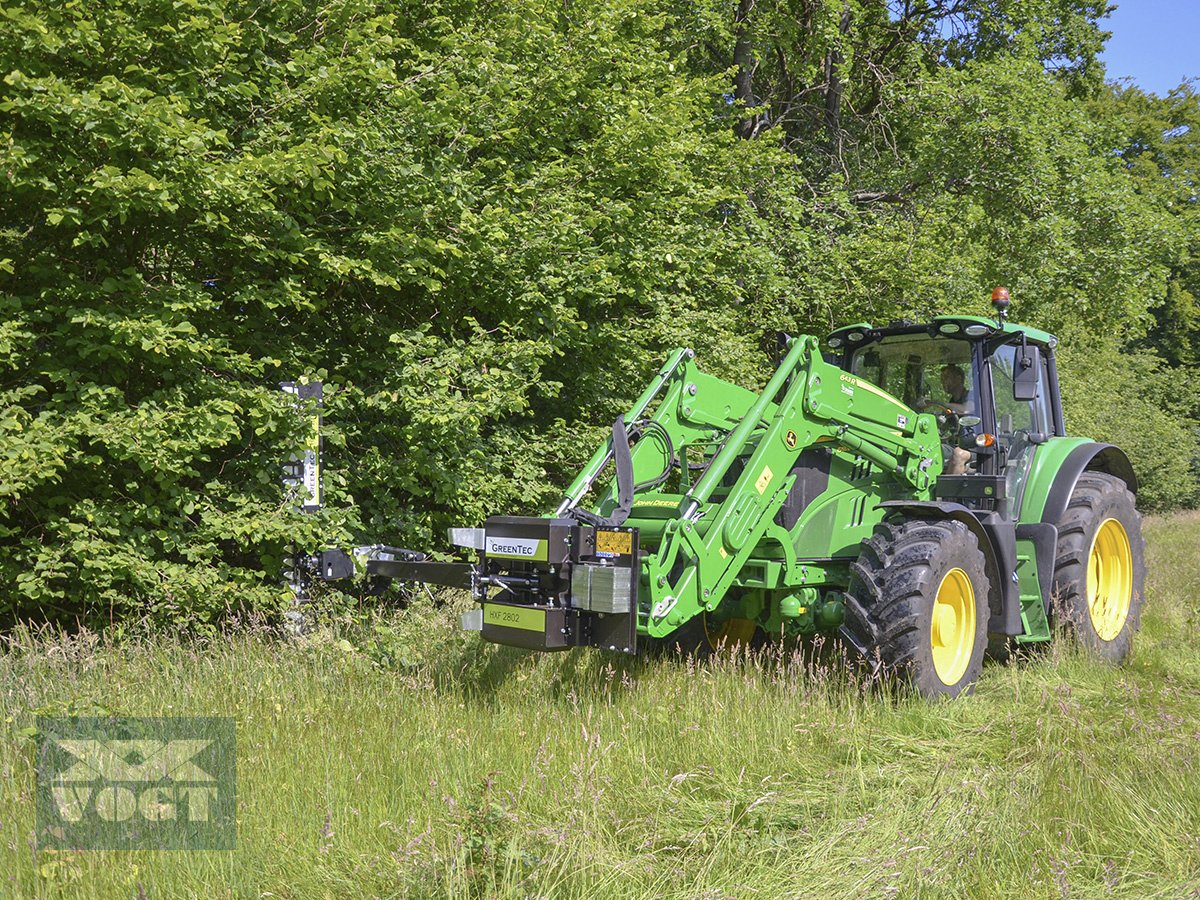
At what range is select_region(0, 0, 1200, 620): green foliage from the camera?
5.98 m

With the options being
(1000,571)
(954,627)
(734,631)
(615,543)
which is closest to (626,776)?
(615,543)

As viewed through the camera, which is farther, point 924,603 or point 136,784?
point 924,603

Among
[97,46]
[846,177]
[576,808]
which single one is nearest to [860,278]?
[846,177]

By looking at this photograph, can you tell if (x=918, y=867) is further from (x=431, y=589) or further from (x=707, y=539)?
(x=431, y=589)

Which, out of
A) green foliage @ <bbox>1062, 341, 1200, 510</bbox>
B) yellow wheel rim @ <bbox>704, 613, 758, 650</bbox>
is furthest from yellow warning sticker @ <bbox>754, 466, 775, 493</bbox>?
green foliage @ <bbox>1062, 341, 1200, 510</bbox>

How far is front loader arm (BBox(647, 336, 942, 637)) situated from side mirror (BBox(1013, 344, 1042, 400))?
57cm

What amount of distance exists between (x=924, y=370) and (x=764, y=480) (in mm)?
2192

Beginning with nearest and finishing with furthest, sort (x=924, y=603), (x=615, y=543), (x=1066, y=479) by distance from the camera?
1. (x=615, y=543)
2. (x=924, y=603)
3. (x=1066, y=479)

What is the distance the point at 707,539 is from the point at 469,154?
515 centimetres

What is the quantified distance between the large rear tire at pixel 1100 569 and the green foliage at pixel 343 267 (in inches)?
150

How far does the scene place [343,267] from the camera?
23.0ft

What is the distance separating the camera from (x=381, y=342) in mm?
8070

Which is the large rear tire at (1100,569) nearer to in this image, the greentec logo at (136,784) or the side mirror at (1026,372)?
the side mirror at (1026,372)

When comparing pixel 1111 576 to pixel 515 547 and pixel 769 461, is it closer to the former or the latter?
pixel 769 461
